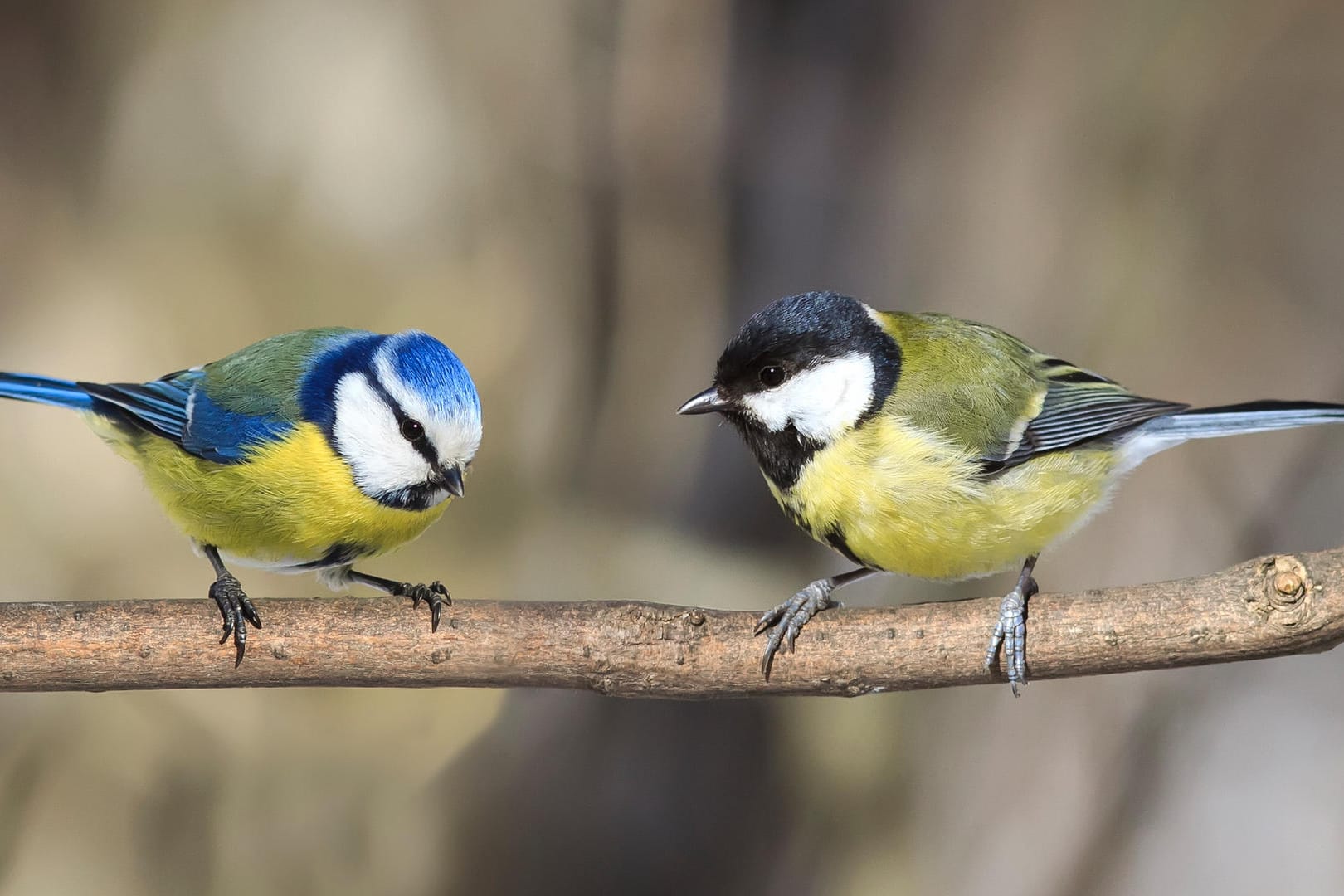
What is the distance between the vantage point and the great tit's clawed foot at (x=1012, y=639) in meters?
0.98

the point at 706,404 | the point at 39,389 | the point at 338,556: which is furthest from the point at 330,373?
the point at 706,404

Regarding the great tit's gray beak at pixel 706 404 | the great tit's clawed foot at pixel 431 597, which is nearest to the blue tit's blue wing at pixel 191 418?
the great tit's clawed foot at pixel 431 597

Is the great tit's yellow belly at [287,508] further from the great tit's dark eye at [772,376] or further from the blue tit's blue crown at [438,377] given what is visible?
the great tit's dark eye at [772,376]

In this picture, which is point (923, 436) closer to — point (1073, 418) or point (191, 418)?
point (1073, 418)

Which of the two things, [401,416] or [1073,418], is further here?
[1073,418]

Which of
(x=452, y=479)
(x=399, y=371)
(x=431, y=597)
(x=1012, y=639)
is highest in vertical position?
(x=399, y=371)

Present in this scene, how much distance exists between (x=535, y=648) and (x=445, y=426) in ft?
0.70

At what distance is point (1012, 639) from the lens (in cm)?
99

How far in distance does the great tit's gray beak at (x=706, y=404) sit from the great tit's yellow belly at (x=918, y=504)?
0.39 feet

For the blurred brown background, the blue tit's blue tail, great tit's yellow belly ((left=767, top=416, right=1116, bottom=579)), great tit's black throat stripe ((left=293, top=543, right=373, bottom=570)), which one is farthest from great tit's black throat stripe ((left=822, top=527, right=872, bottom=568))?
the blue tit's blue tail

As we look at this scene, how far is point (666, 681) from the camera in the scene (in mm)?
1006

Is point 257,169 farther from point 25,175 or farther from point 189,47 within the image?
point 25,175

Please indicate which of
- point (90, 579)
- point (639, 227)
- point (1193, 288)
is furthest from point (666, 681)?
point (1193, 288)

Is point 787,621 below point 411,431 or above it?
below
